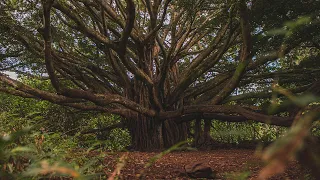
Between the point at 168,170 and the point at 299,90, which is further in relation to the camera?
the point at 299,90

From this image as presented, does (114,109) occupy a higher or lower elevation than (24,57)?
lower

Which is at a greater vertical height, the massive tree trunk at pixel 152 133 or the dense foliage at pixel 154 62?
the dense foliage at pixel 154 62

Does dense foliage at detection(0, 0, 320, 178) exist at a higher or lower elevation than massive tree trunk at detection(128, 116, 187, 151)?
higher

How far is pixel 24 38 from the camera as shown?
6.16 metres

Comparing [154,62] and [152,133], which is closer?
[152,133]

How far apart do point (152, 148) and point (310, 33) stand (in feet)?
13.9

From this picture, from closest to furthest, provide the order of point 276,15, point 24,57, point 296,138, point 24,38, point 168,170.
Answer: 1. point 296,138
2. point 168,170
3. point 276,15
4. point 24,38
5. point 24,57

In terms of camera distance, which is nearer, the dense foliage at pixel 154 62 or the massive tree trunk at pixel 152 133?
the dense foliage at pixel 154 62

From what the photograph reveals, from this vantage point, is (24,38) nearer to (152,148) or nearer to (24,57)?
(24,57)

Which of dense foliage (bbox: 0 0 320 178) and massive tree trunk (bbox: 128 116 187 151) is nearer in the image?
dense foliage (bbox: 0 0 320 178)

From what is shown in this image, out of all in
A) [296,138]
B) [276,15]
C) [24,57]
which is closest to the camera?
[296,138]

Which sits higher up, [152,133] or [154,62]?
[154,62]

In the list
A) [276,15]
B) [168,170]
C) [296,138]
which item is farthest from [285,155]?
[276,15]

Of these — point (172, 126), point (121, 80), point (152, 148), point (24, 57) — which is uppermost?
point (24, 57)
